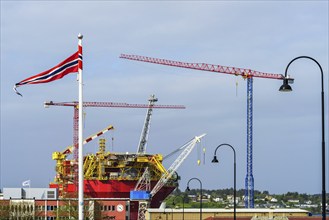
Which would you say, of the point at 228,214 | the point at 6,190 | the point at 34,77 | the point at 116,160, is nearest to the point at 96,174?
the point at 116,160

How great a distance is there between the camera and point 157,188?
187875 millimetres

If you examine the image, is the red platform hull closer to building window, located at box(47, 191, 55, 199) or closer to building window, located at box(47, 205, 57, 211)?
building window, located at box(47, 191, 55, 199)

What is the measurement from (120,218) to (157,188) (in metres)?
17.8

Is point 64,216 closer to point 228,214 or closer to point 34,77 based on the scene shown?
point 228,214

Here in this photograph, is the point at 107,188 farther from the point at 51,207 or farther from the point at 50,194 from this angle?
the point at 51,207

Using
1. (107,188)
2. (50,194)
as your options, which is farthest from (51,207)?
(107,188)

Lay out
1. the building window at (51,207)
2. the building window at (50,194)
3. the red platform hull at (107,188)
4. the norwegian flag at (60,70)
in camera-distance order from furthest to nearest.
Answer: the red platform hull at (107,188) < the building window at (50,194) < the building window at (51,207) < the norwegian flag at (60,70)

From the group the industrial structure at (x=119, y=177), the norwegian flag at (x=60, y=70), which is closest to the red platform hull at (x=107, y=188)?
the industrial structure at (x=119, y=177)

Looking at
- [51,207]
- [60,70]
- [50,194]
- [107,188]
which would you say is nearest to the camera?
[60,70]

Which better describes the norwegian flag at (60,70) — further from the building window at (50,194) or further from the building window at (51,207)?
the building window at (50,194)

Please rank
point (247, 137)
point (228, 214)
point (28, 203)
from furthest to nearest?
point (247, 137) → point (28, 203) → point (228, 214)

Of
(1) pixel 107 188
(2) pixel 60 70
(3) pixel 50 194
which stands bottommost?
(3) pixel 50 194

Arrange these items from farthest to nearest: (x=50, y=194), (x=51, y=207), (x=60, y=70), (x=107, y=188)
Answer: (x=107, y=188) → (x=50, y=194) → (x=51, y=207) → (x=60, y=70)

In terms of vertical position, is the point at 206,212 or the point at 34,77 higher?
the point at 34,77
